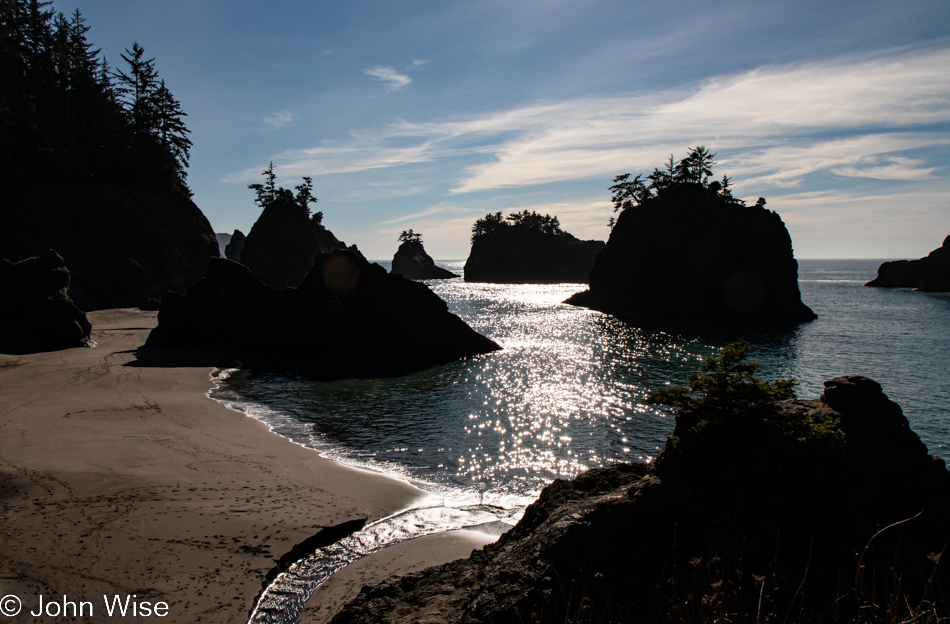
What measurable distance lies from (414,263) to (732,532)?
545 ft

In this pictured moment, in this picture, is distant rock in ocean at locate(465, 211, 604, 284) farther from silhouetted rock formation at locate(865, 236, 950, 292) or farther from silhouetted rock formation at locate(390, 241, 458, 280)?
silhouetted rock formation at locate(865, 236, 950, 292)

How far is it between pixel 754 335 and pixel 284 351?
42.7m

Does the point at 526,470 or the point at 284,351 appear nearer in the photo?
the point at 526,470

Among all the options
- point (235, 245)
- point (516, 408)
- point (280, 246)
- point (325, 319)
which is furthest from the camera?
point (235, 245)

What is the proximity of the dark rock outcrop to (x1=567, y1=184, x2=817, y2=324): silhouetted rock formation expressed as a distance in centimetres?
7750

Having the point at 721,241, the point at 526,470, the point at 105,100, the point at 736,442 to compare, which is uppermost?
the point at 105,100

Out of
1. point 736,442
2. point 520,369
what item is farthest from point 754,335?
point 736,442

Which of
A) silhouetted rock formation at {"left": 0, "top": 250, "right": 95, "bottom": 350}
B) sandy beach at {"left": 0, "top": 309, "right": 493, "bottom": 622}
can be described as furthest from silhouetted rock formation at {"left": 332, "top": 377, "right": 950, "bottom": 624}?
silhouetted rock formation at {"left": 0, "top": 250, "right": 95, "bottom": 350}

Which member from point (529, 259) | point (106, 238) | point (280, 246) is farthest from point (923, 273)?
point (106, 238)

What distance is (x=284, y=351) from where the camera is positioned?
3469cm

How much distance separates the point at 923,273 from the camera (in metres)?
112

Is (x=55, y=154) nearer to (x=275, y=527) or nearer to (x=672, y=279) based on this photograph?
(x=275, y=527)

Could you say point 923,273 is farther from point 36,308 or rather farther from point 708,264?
point 36,308

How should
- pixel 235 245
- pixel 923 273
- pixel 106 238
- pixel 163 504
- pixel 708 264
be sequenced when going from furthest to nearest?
1. pixel 235 245
2. pixel 923 273
3. pixel 708 264
4. pixel 106 238
5. pixel 163 504
